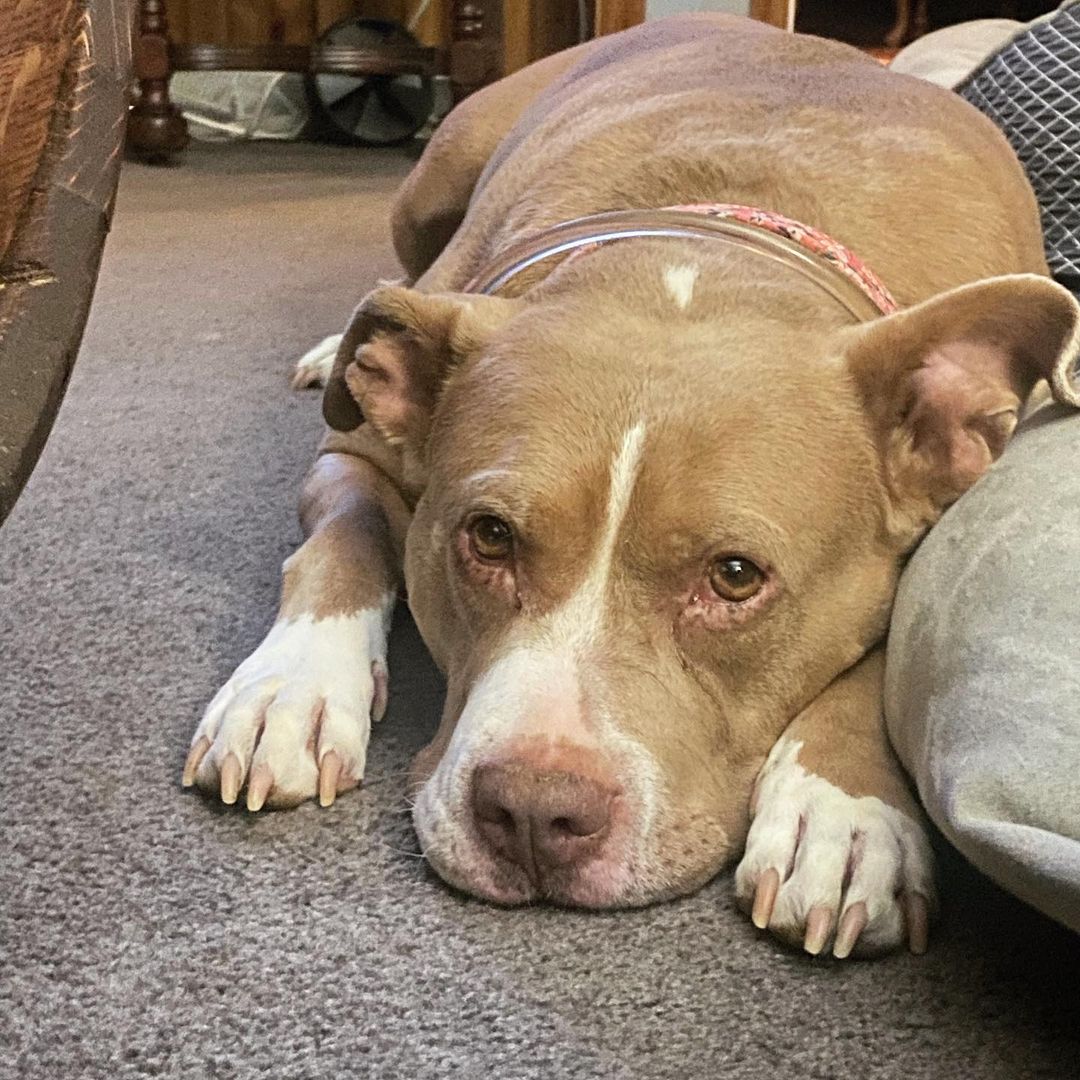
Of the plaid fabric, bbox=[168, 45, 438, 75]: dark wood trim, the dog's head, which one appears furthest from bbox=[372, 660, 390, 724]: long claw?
bbox=[168, 45, 438, 75]: dark wood trim

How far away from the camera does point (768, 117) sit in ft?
6.84

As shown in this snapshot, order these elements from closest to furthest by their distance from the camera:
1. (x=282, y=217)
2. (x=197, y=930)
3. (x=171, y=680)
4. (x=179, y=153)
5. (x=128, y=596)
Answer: (x=197, y=930)
(x=171, y=680)
(x=128, y=596)
(x=282, y=217)
(x=179, y=153)

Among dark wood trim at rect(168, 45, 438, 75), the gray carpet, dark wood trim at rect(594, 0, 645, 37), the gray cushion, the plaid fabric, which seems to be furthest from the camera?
dark wood trim at rect(168, 45, 438, 75)

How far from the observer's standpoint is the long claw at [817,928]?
1308 millimetres

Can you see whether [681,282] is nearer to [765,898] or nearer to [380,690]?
[380,690]

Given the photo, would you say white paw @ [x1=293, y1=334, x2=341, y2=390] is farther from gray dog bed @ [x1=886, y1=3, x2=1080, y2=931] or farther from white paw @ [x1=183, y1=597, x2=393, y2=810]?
gray dog bed @ [x1=886, y1=3, x2=1080, y2=931]

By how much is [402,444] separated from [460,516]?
1.04 feet

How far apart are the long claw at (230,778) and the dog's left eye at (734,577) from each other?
57 cm

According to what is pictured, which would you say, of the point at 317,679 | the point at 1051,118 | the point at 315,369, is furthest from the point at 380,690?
the point at 1051,118

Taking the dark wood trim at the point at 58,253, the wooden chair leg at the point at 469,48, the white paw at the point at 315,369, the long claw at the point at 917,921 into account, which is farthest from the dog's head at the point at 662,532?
the wooden chair leg at the point at 469,48

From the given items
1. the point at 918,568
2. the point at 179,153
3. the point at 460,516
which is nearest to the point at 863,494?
the point at 918,568

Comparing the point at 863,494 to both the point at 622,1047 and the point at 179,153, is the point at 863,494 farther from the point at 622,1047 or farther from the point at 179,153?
the point at 179,153

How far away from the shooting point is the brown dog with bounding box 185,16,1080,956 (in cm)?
139

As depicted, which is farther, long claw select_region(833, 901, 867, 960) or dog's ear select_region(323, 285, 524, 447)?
dog's ear select_region(323, 285, 524, 447)
